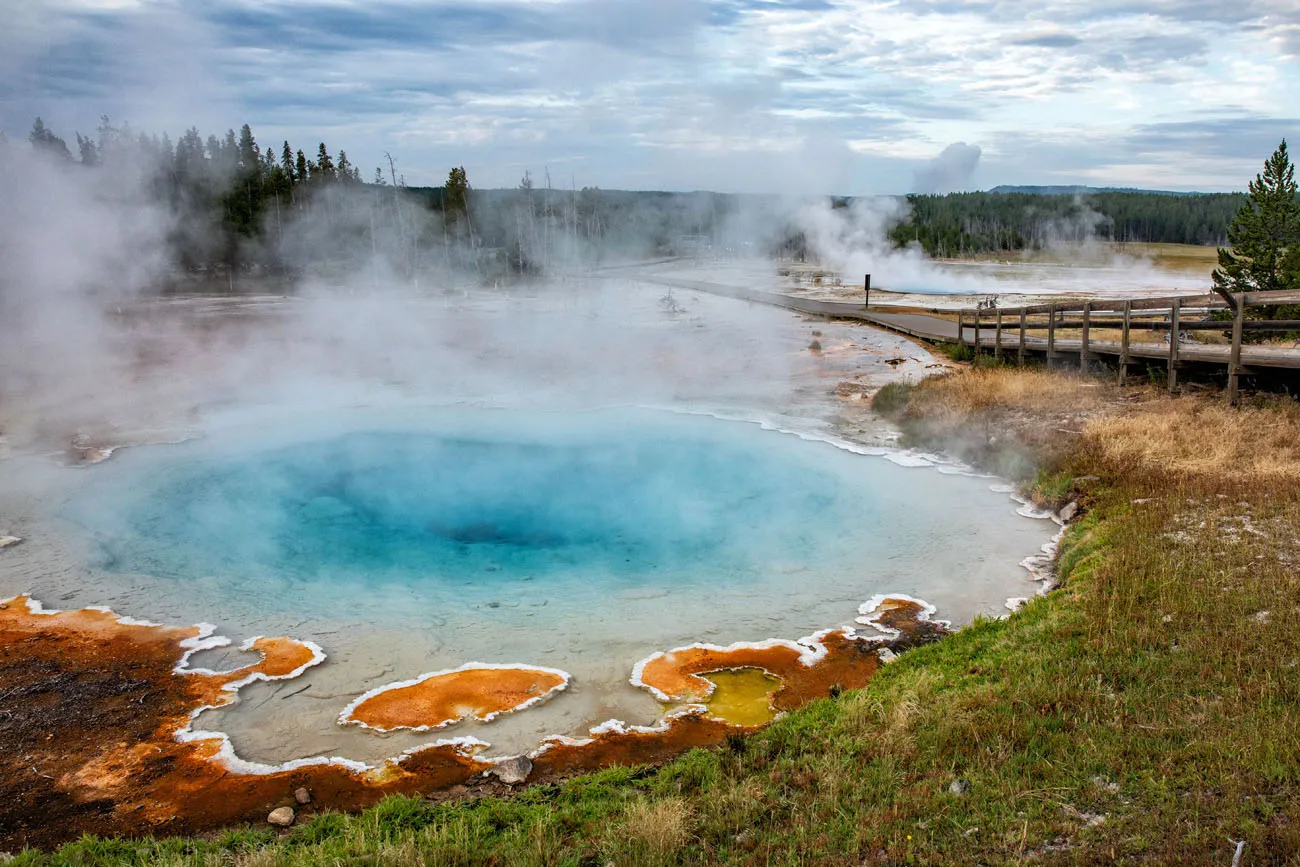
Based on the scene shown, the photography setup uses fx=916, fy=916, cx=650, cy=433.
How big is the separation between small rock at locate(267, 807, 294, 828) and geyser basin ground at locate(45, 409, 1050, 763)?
586 mm

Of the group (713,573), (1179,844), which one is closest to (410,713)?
(713,573)

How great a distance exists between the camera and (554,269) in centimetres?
5169

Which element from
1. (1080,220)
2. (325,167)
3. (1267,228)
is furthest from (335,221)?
(1080,220)

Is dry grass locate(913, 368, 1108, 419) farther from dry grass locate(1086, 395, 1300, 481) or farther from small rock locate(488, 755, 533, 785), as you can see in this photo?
small rock locate(488, 755, 533, 785)

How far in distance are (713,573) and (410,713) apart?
3022 millimetres

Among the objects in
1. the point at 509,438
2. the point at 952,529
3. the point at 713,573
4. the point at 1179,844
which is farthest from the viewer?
the point at 509,438

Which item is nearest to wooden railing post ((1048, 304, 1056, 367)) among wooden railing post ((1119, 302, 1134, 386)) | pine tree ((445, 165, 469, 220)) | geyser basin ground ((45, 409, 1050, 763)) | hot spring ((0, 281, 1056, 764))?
wooden railing post ((1119, 302, 1134, 386))

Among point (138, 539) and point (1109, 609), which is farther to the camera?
point (138, 539)

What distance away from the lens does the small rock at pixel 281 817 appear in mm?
4113

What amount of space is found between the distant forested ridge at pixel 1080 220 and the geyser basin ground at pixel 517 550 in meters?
65.2

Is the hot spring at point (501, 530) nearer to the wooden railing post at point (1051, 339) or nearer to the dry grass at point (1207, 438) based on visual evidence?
the dry grass at point (1207, 438)

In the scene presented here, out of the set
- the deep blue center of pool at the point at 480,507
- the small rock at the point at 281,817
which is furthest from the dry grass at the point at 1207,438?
the small rock at the point at 281,817

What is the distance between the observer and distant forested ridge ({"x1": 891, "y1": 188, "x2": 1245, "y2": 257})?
76250mm

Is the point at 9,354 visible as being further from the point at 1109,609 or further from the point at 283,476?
the point at 1109,609
